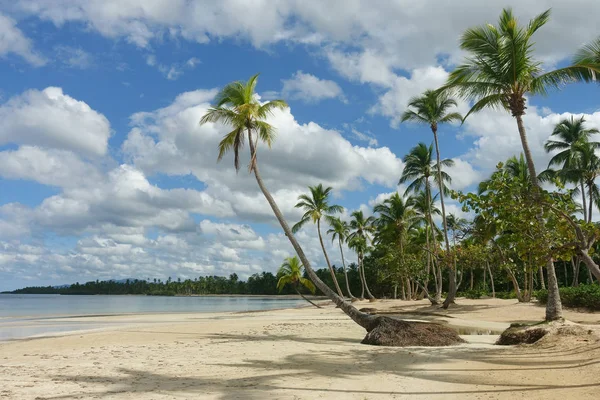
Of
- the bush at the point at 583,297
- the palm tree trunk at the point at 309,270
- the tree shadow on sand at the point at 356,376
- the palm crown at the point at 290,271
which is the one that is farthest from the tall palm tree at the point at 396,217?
the tree shadow on sand at the point at 356,376

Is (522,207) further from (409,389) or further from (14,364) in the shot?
(14,364)

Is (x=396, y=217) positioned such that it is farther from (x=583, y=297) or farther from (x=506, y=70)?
(x=506, y=70)

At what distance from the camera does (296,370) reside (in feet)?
27.6

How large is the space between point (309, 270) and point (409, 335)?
4.53 meters

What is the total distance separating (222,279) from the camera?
132 metres

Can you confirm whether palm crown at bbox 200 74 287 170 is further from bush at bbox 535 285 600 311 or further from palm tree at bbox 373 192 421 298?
palm tree at bbox 373 192 421 298

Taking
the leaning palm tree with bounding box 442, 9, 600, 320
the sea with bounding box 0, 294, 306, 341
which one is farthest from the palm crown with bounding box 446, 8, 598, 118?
the sea with bounding box 0, 294, 306, 341

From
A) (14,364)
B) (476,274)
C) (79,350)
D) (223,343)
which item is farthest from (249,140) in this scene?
(476,274)

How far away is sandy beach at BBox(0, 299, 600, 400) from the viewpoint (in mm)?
6535

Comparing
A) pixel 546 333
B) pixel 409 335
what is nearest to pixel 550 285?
pixel 546 333

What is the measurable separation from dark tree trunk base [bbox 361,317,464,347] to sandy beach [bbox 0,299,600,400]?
0.52 m

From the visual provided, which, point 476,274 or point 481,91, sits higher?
point 481,91

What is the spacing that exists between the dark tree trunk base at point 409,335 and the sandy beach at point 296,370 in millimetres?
521

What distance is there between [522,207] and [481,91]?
7.03 metres
